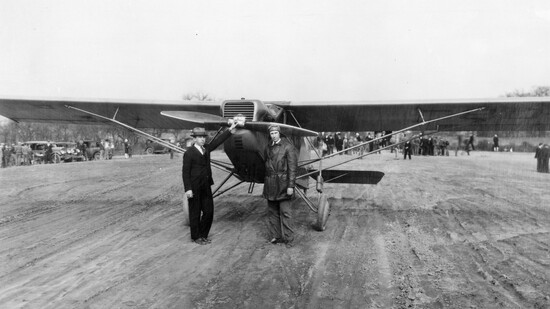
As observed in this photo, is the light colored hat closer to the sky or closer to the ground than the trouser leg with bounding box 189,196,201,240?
closer to the sky

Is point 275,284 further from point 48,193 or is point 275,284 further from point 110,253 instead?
point 48,193

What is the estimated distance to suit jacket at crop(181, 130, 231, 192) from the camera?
6488 mm

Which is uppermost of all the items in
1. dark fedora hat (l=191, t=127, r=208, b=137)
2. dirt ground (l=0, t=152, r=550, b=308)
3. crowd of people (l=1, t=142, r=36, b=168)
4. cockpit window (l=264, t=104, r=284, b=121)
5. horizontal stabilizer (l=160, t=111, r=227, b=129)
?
cockpit window (l=264, t=104, r=284, b=121)

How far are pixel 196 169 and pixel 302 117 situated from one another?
11.8 ft

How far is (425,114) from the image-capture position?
9.18 meters

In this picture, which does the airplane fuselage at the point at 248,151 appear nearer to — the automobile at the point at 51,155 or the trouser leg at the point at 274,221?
the trouser leg at the point at 274,221

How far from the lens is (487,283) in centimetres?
465

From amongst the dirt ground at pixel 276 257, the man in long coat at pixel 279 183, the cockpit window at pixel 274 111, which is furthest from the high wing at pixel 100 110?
the man in long coat at pixel 279 183

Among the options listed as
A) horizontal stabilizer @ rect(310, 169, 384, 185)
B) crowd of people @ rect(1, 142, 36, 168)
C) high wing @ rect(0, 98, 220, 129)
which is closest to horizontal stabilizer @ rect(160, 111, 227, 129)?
high wing @ rect(0, 98, 220, 129)

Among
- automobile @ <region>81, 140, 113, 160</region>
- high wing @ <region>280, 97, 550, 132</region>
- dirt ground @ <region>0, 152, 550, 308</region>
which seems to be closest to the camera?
dirt ground @ <region>0, 152, 550, 308</region>

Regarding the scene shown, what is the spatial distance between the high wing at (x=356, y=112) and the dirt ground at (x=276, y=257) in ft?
6.64

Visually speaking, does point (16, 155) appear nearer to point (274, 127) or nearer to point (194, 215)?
point (194, 215)

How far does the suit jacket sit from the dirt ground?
0.94 meters

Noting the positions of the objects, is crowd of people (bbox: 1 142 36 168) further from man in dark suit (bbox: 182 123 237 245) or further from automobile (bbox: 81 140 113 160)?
man in dark suit (bbox: 182 123 237 245)
